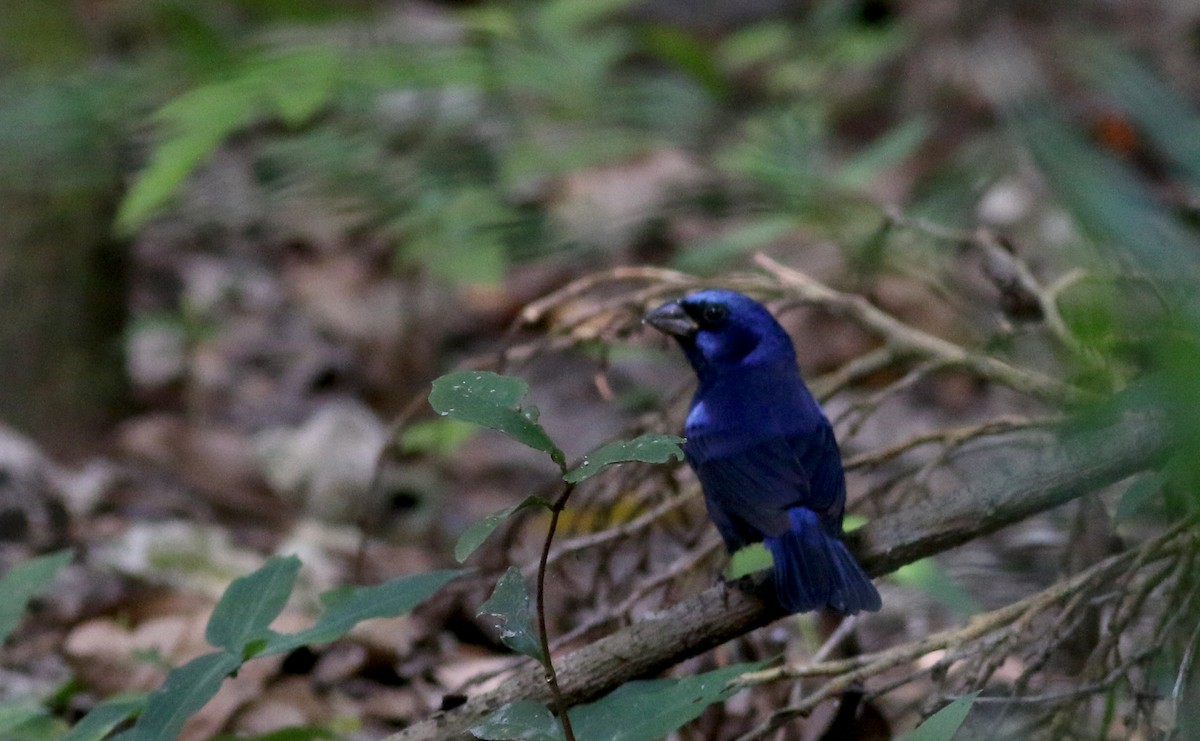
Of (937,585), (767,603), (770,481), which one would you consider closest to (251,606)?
(767,603)

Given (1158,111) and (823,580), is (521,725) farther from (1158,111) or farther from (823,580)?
(1158,111)

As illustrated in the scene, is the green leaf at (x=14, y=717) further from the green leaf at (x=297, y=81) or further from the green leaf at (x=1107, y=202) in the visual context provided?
the green leaf at (x=297, y=81)

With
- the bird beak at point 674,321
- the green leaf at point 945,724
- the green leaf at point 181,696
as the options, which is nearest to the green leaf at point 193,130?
the bird beak at point 674,321

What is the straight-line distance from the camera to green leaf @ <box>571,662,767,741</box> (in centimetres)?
147

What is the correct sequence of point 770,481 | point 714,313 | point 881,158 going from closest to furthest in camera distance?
point 770,481 → point 714,313 → point 881,158

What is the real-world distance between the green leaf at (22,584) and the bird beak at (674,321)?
1190 millimetres

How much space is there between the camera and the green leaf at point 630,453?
1326mm

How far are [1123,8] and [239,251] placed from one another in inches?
250

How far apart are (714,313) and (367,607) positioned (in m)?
1.09

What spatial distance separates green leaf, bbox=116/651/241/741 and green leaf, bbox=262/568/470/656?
0.07 meters

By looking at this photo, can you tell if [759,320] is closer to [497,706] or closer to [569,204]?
[497,706]

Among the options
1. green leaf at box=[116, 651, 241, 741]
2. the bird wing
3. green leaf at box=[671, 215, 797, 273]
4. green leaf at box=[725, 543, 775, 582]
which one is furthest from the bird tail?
green leaf at box=[671, 215, 797, 273]

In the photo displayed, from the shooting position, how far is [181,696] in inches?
63.4

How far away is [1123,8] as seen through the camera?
28.5 feet
